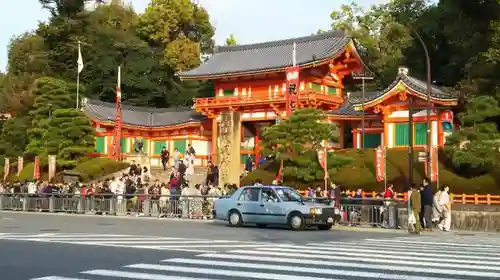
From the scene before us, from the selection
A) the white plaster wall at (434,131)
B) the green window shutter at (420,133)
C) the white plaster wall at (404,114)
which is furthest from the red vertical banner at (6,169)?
the white plaster wall at (434,131)

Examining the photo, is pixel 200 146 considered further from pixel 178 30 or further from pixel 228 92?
pixel 178 30

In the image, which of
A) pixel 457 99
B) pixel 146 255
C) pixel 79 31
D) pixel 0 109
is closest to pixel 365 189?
pixel 457 99

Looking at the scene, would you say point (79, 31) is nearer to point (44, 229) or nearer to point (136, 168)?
point (136, 168)

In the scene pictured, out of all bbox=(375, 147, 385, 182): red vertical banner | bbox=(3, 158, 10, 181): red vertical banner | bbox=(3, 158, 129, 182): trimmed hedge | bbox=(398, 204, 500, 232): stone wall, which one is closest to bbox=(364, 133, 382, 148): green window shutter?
bbox=(375, 147, 385, 182): red vertical banner

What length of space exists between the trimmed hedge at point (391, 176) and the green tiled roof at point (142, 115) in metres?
18.3

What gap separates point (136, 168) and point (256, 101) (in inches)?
470

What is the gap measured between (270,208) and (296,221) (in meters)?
1.12

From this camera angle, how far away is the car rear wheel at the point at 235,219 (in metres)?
22.6

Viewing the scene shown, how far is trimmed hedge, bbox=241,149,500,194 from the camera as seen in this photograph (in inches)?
1146

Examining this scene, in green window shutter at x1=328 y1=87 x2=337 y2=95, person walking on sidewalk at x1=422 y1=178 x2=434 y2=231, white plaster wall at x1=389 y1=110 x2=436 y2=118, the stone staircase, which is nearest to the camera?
person walking on sidewalk at x1=422 y1=178 x2=434 y2=231

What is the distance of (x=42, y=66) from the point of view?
60.1 meters

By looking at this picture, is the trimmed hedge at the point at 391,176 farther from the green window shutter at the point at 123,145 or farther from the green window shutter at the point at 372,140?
the green window shutter at the point at 123,145

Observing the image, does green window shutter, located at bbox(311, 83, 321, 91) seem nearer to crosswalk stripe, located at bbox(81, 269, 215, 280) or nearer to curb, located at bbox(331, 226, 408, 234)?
curb, located at bbox(331, 226, 408, 234)

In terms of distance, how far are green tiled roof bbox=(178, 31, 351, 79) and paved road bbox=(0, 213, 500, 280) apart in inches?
1247
